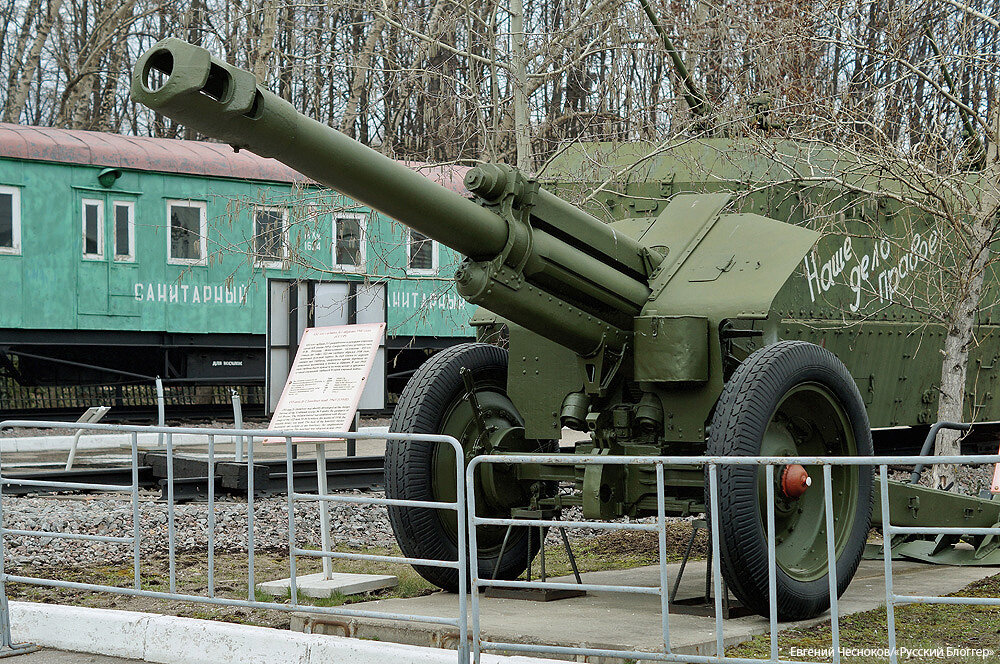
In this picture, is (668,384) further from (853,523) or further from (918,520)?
(918,520)

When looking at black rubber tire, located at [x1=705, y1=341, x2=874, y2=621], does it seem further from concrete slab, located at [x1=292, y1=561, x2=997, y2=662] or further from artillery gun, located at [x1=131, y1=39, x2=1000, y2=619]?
concrete slab, located at [x1=292, y1=561, x2=997, y2=662]

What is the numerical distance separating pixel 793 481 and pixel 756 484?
15.7 inches

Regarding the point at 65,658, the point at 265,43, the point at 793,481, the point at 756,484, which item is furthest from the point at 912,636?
the point at 265,43

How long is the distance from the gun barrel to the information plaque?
1.65 meters

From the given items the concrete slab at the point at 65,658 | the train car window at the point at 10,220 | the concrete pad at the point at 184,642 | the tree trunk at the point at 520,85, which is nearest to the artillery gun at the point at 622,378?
the concrete pad at the point at 184,642

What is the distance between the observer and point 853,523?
20.9ft

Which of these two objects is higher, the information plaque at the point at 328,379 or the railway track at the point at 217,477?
the information plaque at the point at 328,379

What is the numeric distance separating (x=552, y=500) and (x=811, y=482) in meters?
1.29

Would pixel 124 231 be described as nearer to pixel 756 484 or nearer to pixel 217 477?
pixel 217 477

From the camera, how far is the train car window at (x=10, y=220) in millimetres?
17516

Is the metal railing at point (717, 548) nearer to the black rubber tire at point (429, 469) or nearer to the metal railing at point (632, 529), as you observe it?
the metal railing at point (632, 529)

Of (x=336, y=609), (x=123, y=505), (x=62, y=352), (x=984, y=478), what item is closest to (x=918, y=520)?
(x=336, y=609)

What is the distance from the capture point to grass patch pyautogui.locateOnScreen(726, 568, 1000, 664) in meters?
5.58

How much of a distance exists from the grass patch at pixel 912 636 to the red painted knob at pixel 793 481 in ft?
2.02
